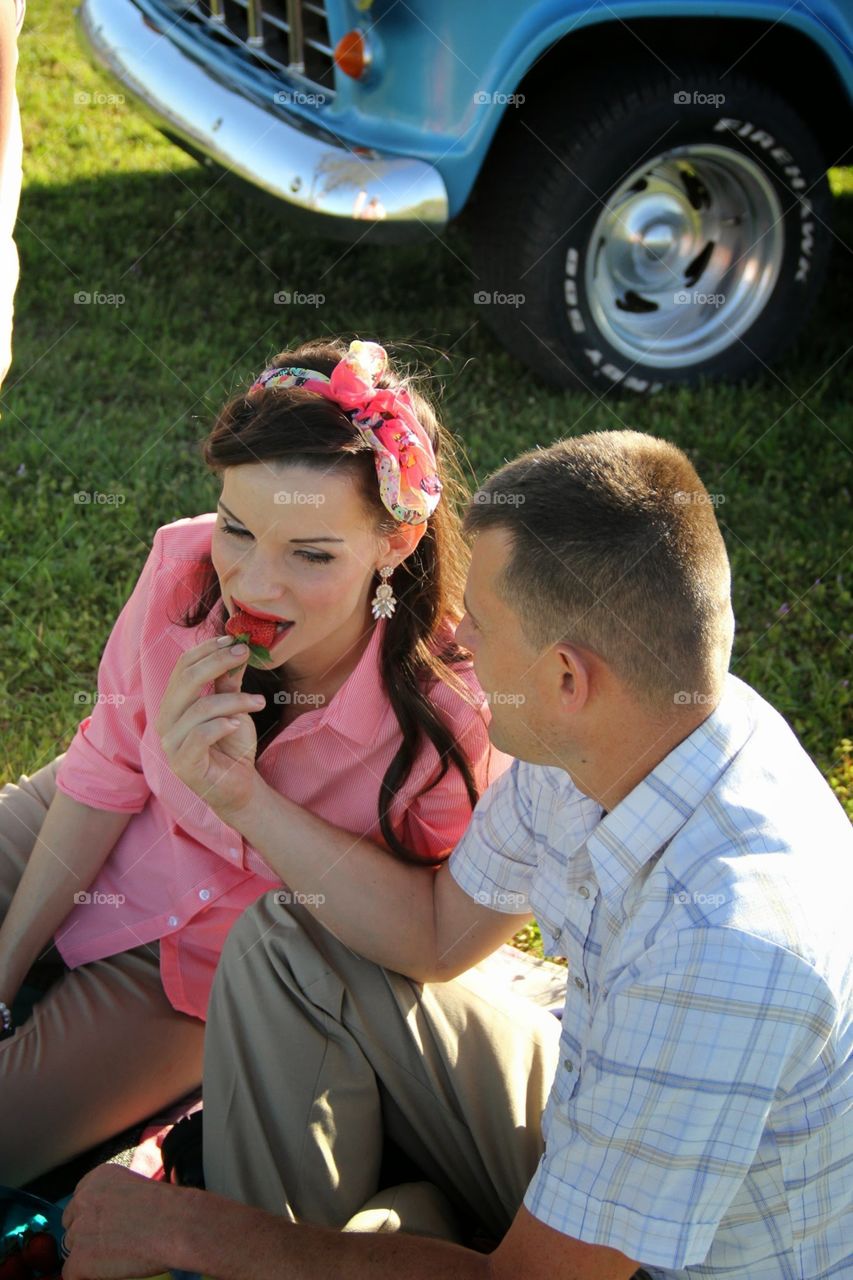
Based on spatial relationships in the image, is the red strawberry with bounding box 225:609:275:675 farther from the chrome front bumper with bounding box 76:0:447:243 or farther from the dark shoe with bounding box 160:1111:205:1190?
the chrome front bumper with bounding box 76:0:447:243

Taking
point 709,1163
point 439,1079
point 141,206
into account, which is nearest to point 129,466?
point 141,206

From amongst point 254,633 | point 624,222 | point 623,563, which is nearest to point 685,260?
point 624,222

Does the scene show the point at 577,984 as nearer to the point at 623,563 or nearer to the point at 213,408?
the point at 623,563

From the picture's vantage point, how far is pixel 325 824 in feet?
8.98

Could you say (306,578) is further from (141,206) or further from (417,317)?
(141,206)

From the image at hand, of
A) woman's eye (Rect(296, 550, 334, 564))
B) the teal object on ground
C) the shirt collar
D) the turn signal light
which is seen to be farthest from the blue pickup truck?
the teal object on ground

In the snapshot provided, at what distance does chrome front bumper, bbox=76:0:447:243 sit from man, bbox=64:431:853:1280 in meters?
3.03

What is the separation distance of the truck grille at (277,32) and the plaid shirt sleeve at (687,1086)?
4459mm

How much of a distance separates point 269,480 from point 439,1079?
3.77ft

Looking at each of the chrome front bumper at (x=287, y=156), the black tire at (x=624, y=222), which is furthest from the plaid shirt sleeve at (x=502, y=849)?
the black tire at (x=624, y=222)

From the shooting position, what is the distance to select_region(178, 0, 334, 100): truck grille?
5.52 meters

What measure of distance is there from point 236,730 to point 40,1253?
3.27 ft

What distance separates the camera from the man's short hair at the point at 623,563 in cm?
210

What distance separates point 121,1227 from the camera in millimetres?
2193
